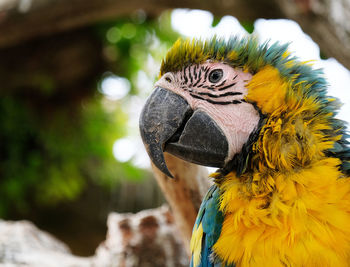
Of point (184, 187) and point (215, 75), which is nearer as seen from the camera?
point (215, 75)

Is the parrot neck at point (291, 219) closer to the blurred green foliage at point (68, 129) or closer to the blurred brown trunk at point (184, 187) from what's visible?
the blurred brown trunk at point (184, 187)

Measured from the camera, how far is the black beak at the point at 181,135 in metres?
1.18

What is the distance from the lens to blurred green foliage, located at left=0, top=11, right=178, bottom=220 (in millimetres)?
4043

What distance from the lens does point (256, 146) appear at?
116 centimetres

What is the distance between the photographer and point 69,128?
4289 millimetres

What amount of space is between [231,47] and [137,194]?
187 inches

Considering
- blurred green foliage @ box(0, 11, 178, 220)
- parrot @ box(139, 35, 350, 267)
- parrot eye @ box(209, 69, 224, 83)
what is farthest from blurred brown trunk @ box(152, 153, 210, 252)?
blurred green foliage @ box(0, 11, 178, 220)

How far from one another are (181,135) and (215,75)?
23cm

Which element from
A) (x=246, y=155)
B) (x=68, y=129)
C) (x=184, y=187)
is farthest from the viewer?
(x=68, y=129)

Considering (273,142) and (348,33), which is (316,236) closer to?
(273,142)

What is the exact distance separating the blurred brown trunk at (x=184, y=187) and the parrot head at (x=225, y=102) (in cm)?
32

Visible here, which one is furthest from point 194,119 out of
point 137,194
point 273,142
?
point 137,194

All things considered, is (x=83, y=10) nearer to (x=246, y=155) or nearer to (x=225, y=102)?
(x=225, y=102)

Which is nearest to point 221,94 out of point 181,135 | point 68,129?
point 181,135
